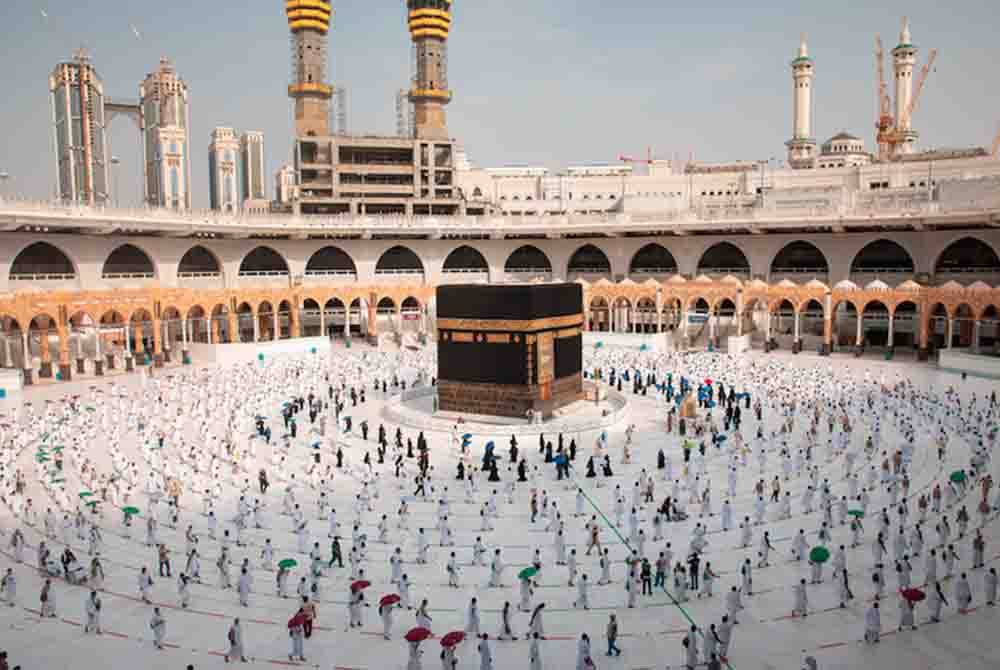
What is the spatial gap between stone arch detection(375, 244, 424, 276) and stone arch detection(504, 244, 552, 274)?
17.5ft

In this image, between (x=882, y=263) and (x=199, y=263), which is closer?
(x=882, y=263)

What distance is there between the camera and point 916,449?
16.9m

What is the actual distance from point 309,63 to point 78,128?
31017 mm

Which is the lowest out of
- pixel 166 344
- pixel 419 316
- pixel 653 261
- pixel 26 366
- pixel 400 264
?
pixel 26 366

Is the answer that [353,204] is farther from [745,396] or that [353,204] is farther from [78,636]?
[78,636]

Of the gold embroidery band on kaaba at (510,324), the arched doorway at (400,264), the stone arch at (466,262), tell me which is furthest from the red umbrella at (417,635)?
the stone arch at (466,262)

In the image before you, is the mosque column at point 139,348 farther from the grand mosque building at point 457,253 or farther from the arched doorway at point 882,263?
the arched doorway at point 882,263

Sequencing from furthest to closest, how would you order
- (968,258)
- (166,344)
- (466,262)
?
1. (466,262)
2. (968,258)
3. (166,344)

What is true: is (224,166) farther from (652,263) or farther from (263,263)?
(652,263)

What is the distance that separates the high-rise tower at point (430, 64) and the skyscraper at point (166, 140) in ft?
122

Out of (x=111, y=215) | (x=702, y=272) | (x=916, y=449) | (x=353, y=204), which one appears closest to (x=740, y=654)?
(x=916, y=449)

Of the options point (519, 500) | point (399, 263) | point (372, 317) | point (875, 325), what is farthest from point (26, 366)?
point (875, 325)

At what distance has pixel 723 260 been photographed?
135 feet

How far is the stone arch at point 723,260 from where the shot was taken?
133 ft
